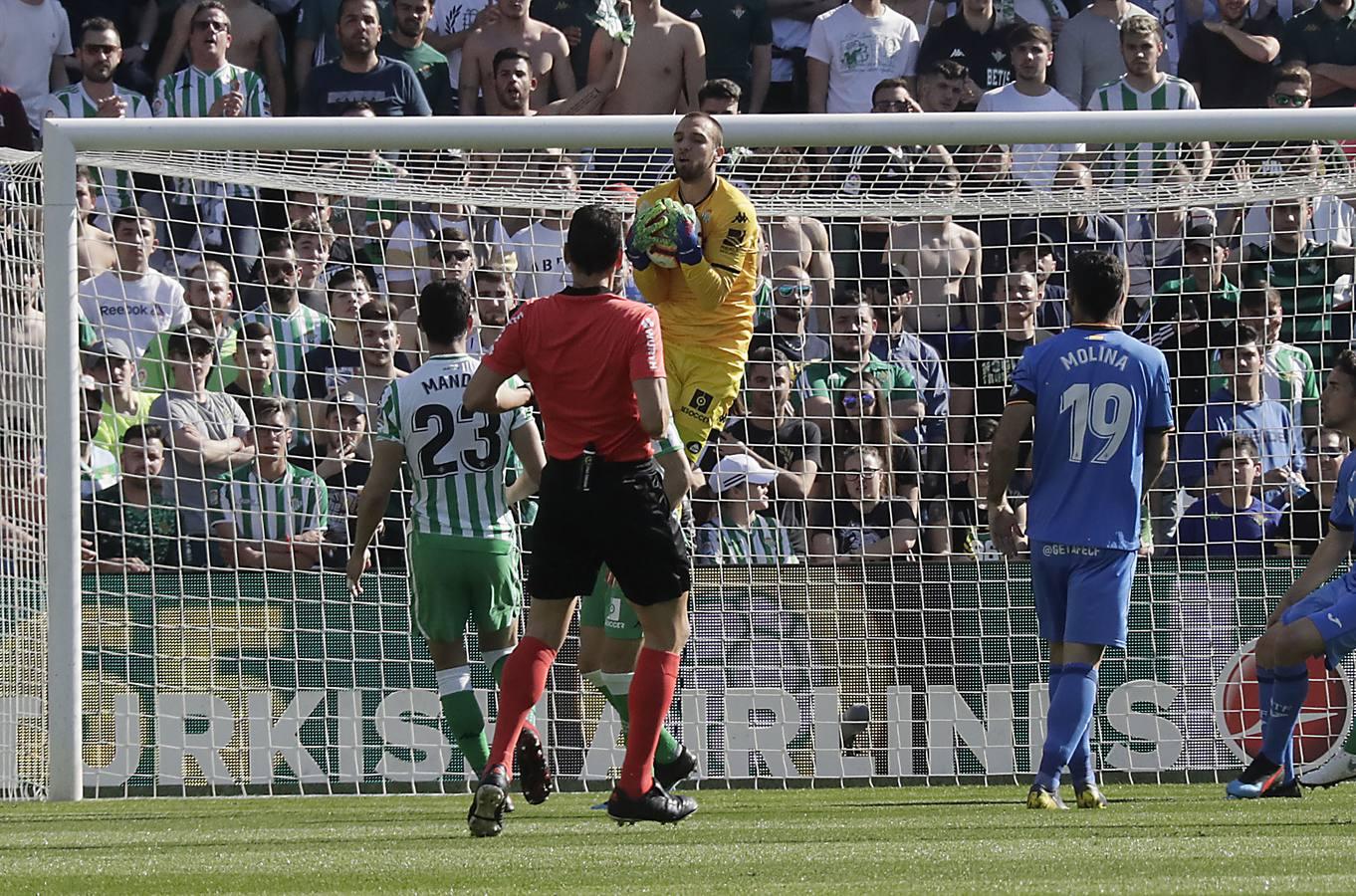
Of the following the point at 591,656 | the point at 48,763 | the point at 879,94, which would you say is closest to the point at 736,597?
the point at 591,656

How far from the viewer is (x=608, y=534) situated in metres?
6.03

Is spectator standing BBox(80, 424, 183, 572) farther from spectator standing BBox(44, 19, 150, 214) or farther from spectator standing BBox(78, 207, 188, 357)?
spectator standing BBox(44, 19, 150, 214)

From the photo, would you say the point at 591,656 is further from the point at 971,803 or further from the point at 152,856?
the point at 152,856

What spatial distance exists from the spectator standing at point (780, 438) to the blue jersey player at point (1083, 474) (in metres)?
2.85

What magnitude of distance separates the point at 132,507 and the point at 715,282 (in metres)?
3.67

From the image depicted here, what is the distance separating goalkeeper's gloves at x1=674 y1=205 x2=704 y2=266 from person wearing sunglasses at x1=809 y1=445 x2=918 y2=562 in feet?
10.4

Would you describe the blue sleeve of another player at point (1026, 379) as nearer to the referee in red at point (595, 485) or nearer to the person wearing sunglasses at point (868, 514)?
the referee in red at point (595, 485)

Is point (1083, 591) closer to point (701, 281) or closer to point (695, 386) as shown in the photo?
point (695, 386)

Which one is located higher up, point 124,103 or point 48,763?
point 124,103

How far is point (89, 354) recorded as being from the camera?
365 inches

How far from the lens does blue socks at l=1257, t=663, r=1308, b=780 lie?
291 inches

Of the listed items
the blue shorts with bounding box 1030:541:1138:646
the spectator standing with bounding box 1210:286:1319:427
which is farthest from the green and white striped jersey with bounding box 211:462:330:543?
the spectator standing with bounding box 1210:286:1319:427

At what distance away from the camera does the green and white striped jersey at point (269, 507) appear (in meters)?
9.56

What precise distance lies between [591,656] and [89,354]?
328cm
